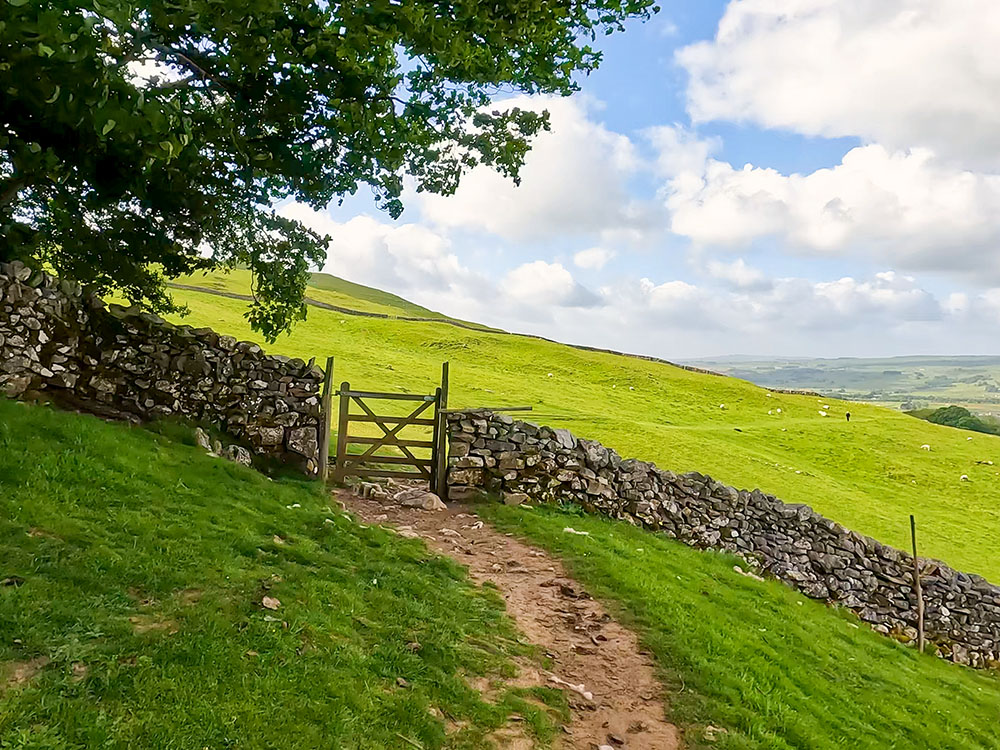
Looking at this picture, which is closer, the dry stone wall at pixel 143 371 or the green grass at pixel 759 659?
the green grass at pixel 759 659

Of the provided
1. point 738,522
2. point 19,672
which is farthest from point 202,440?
point 738,522

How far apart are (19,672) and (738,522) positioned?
52.9ft

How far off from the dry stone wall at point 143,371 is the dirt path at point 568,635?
92.2 inches

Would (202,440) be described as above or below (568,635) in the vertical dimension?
above

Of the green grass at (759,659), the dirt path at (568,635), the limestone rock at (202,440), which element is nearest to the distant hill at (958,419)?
the green grass at (759,659)

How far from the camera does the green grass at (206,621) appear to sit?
4.91 metres

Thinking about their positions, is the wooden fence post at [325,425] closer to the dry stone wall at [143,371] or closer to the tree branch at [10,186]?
the dry stone wall at [143,371]

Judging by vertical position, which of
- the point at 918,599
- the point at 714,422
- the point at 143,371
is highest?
the point at 143,371

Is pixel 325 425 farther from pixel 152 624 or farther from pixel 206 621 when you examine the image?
pixel 152 624

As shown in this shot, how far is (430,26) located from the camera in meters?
8.04

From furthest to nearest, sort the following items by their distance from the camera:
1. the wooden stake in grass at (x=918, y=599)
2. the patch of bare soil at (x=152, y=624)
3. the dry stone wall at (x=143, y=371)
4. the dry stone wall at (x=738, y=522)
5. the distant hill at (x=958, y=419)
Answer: the distant hill at (x=958, y=419)
the wooden stake in grass at (x=918, y=599)
the dry stone wall at (x=738, y=522)
the dry stone wall at (x=143, y=371)
the patch of bare soil at (x=152, y=624)

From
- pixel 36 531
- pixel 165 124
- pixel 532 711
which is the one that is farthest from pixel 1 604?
pixel 532 711

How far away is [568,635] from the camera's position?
29.8 feet

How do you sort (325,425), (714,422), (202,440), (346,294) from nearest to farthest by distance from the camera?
(202,440) < (325,425) < (714,422) < (346,294)
